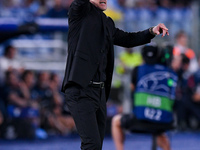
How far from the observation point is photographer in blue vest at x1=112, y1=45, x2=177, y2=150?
22.7ft

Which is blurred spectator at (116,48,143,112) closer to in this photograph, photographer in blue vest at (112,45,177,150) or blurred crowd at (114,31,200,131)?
blurred crowd at (114,31,200,131)

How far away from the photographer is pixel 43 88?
12.0 m

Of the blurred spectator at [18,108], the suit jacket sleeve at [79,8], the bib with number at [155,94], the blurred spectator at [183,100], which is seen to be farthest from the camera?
the blurred spectator at [183,100]

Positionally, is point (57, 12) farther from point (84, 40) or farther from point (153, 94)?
point (84, 40)

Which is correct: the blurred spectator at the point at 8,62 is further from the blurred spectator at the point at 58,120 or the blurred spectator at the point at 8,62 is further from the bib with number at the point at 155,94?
the bib with number at the point at 155,94

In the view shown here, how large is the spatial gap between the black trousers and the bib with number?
218cm

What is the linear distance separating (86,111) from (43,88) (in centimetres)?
743

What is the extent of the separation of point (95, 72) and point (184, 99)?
332 inches

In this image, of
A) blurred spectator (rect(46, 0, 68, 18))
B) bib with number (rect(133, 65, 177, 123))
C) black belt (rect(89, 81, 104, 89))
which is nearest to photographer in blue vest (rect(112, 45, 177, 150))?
bib with number (rect(133, 65, 177, 123))

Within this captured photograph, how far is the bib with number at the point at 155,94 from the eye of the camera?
691 centimetres

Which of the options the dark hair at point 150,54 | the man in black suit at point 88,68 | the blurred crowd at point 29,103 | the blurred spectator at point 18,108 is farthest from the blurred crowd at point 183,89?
the man in black suit at point 88,68

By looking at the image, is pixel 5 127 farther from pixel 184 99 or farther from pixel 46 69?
pixel 184 99

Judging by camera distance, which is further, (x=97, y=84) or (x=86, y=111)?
(x=97, y=84)

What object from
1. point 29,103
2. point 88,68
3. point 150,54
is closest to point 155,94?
point 150,54
